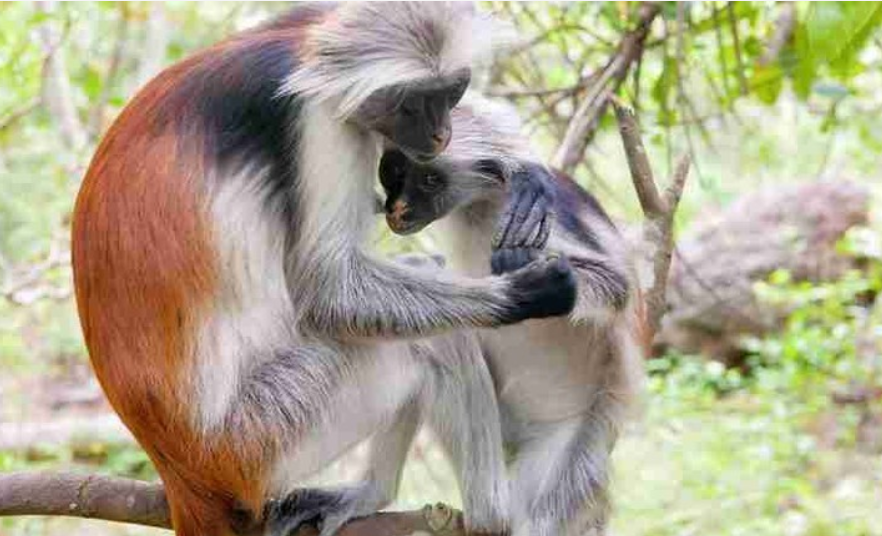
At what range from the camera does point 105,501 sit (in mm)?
4586

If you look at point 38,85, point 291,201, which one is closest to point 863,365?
point 38,85

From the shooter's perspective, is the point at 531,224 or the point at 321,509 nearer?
the point at 531,224

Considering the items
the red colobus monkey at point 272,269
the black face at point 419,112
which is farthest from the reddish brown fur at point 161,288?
the black face at point 419,112

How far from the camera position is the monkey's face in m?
4.48

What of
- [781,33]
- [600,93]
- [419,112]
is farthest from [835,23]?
[781,33]

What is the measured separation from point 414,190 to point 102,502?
1483 mm

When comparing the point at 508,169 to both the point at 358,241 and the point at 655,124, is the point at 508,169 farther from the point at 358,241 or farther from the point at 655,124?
the point at 655,124

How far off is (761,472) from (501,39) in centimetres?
569

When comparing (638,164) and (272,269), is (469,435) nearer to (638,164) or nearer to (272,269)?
(272,269)

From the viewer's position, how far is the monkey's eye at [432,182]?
4582 mm

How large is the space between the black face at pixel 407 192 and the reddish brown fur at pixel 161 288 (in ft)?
1.73

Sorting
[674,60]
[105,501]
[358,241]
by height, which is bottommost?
[105,501]

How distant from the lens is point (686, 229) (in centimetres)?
1335

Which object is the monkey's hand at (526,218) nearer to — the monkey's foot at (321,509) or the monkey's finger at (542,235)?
the monkey's finger at (542,235)
